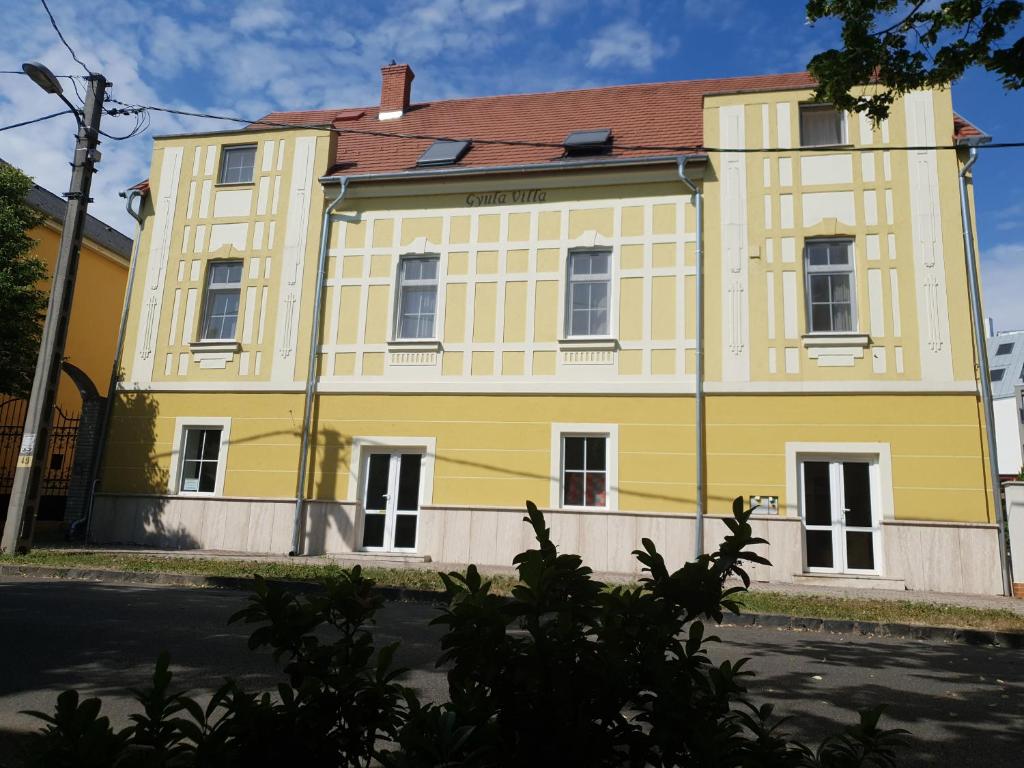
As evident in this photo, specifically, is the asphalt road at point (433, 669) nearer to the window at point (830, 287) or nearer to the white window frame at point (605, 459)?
the white window frame at point (605, 459)

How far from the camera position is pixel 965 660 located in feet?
21.8

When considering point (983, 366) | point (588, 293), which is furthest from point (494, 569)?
point (983, 366)

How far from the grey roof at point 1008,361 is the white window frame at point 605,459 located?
43384mm

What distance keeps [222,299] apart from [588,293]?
756 cm

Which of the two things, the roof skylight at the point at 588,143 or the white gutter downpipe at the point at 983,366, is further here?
the roof skylight at the point at 588,143

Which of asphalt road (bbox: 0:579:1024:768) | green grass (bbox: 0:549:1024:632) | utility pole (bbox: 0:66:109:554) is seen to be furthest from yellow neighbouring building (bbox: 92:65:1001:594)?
asphalt road (bbox: 0:579:1024:768)

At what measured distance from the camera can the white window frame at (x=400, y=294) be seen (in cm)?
1363

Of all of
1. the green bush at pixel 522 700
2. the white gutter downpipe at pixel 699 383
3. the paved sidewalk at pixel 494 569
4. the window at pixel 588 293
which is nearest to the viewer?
the green bush at pixel 522 700

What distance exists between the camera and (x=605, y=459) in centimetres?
1255

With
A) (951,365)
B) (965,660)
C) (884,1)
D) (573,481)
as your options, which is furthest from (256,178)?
(965,660)

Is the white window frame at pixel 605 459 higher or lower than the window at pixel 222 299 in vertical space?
lower

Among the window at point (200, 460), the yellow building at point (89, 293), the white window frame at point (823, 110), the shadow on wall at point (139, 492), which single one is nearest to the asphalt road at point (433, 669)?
the shadow on wall at point (139, 492)

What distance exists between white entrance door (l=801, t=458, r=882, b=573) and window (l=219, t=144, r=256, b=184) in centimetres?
1255

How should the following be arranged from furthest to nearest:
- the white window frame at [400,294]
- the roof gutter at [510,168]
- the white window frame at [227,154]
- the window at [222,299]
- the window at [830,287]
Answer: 1. the white window frame at [227,154]
2. the window at [222,299]
3. the white window frame at [400,294]
4. the roof gutter at [510,168]
5. the window at [830,287]
